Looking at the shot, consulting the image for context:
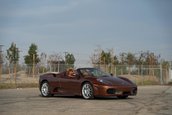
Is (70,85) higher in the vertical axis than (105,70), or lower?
lower

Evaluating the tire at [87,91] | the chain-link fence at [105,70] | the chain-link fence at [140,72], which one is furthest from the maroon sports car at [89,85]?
the chain-link fence at [140,72]

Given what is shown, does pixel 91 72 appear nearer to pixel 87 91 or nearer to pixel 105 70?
pixel 87 91

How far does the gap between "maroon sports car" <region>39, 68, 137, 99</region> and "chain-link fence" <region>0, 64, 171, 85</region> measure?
1675 centimetres

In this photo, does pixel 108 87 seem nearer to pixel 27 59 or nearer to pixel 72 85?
pixel 72 85

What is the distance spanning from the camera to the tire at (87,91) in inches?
587

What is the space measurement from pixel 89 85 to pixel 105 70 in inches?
856

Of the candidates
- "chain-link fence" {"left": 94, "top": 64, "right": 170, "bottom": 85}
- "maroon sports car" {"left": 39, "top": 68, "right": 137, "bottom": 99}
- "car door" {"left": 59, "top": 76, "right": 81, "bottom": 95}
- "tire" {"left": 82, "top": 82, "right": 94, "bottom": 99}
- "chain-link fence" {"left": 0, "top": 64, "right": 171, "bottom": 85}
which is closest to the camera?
"maroon sports car" {"left": 39, "top": 68, "right": 137, "bottom": 99}

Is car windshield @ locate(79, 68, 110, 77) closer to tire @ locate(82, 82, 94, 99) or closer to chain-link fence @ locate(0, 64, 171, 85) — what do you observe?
tire @ locate(82, 82, 94, 99)

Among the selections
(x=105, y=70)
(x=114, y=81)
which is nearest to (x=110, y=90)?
(x=114, y=81)

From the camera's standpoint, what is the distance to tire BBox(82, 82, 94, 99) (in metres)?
14.9

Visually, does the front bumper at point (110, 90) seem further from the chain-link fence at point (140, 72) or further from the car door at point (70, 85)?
the chain-link fence at point (140, 72)

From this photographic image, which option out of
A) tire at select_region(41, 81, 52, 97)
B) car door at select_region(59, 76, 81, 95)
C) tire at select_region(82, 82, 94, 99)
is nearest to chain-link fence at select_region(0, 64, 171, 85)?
tire at select_region(41, 81, 52, 97)

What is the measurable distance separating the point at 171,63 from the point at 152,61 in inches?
228

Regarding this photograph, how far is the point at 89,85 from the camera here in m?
15.0
